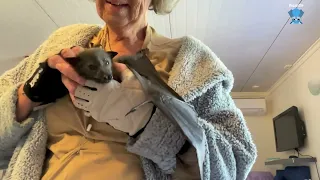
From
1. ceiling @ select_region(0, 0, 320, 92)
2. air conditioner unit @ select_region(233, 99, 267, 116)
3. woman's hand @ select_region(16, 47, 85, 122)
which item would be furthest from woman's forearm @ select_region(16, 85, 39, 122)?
air conditioner unit @ select_region(233, 99, 267, 116)

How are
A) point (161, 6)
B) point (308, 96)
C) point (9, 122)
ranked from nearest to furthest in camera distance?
1. point (9, 122)
2. point (161, 6)
3. point (308, 96)

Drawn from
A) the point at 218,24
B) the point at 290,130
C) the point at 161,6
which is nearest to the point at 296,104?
the point at 290,130

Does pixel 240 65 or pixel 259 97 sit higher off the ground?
pixel 240 65

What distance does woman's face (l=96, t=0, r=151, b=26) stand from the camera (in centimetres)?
71

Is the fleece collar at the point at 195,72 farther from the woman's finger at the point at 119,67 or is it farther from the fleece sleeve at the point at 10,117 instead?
the fleece sleeve at the point at 10,117

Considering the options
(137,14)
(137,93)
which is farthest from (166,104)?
(137,14)

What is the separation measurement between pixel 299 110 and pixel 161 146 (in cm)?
329

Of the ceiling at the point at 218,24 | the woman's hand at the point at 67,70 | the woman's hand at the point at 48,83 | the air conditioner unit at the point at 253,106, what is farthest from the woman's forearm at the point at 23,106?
the air conditioner unit at the point at 253,106

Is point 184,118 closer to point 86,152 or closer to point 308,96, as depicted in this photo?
point 86,152

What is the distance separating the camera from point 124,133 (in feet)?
2.08

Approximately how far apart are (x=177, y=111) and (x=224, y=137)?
138 mm

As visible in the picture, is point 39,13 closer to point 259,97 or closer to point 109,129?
point 109,129

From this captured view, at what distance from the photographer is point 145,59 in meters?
0.61

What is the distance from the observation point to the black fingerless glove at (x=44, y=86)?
1.84 feet
